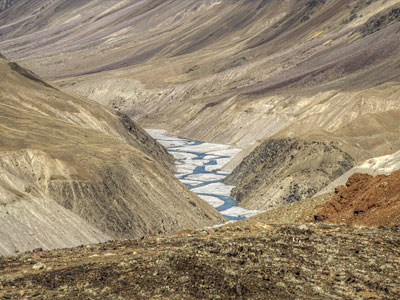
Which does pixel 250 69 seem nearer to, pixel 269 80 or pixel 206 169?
pixel 269 80

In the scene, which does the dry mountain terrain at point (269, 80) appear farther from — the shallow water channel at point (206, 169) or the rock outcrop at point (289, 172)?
the shallow water channel at point (206, 169)

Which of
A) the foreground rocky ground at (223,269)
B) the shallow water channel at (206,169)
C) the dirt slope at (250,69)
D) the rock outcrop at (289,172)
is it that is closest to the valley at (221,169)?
the foreground rocky ground at (223,269)

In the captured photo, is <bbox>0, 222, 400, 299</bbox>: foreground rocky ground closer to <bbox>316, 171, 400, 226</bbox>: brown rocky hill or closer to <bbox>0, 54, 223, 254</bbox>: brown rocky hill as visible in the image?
<bbox>316, 171, 400, 226</bbox>: brown rocky hill

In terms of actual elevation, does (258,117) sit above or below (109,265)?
above

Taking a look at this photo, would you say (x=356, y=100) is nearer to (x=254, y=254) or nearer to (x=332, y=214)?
(x=332, y=214)

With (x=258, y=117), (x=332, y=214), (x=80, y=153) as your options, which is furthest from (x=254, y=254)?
(x=258, y=117)

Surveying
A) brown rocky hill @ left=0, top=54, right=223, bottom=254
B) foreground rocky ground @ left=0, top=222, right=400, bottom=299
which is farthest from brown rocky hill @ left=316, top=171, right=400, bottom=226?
brown rocky hill @ left=0, top=54, right=223, bottom=254

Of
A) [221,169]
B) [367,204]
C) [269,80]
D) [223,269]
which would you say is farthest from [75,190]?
[269,80]
